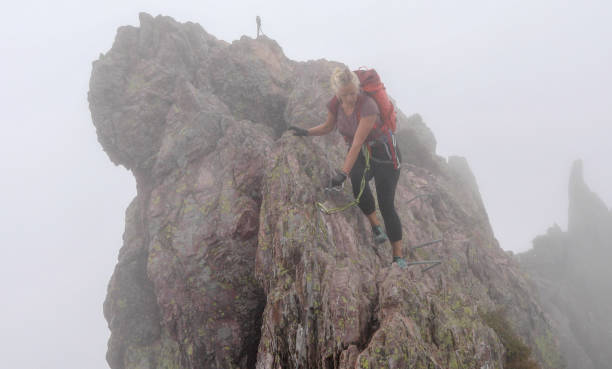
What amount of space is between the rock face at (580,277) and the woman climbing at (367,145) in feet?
81.1

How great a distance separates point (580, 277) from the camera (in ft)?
129

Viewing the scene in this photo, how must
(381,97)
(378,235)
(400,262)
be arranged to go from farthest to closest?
(378,235) → (400,262) → (381,97)

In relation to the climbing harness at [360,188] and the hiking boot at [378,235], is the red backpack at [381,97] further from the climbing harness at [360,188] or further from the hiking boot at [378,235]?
the hiking boot at [378,235]

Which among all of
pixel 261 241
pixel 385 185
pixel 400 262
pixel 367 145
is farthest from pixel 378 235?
pixel 261 241

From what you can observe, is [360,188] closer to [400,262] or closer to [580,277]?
[400,262]

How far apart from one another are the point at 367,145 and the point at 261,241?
468 cm

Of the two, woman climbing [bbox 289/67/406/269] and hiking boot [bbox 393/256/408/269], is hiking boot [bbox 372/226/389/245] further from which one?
hiking boot [bbox 393/256/408/269]

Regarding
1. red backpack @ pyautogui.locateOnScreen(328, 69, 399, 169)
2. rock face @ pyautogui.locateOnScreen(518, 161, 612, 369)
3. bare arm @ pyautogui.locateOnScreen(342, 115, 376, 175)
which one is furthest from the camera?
rock face @ pyautogui.locateOnScreen(518, 161, 612, 369)

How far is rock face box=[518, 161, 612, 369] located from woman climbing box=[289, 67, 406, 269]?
81.1 ft

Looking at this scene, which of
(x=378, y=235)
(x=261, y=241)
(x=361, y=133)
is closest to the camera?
(x=361, y=133)

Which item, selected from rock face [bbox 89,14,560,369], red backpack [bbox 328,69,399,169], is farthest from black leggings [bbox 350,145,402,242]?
rock face [bbox 89,14,560,369]

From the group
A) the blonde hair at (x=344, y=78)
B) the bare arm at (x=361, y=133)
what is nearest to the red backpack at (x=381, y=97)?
the bare arm at (x=361, y=133)

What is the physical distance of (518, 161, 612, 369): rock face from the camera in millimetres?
29359

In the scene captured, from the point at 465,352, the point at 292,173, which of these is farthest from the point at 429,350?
the point at 292,173
